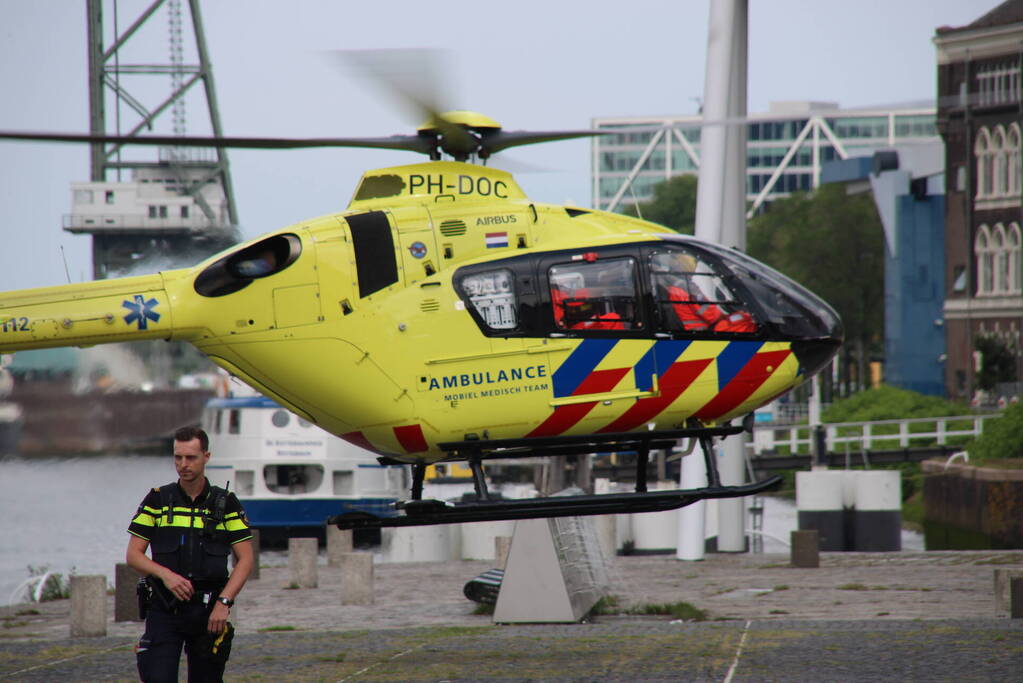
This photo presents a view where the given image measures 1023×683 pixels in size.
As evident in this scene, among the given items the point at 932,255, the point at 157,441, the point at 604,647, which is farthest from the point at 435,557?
the point at 932,255

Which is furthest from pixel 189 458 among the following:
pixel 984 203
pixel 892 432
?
pixel 984 203

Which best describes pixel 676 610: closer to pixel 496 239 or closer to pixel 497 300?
pixel 497 300

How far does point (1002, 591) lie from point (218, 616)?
1135 cm

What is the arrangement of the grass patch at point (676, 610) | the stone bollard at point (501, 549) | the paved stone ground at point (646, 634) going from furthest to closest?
the stone bollard at point (501, 549) → the grass patch at point (676, 610) → the paved stone ground at point (646, 634)

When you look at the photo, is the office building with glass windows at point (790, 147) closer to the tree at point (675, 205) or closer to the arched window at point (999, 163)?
the tree at point (675, 205)

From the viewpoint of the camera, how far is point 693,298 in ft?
37.1

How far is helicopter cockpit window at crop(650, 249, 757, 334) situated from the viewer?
36.8ft

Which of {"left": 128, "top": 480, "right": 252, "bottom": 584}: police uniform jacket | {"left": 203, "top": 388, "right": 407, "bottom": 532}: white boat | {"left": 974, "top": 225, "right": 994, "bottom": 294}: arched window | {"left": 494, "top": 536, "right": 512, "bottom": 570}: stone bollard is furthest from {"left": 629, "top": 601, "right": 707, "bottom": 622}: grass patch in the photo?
{"left": 974, "top": 225, "right": 994, "bottom": 294}: arched window

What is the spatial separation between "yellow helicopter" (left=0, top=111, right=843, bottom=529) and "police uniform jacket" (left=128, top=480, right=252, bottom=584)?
3.16 metres

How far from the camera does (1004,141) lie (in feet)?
181

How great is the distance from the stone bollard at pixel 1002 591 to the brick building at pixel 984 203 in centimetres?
3811

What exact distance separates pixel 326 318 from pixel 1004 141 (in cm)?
5000

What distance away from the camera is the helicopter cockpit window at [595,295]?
11.1 meters

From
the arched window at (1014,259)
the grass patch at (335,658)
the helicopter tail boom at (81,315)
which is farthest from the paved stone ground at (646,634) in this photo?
the arched window at (1014,259)
